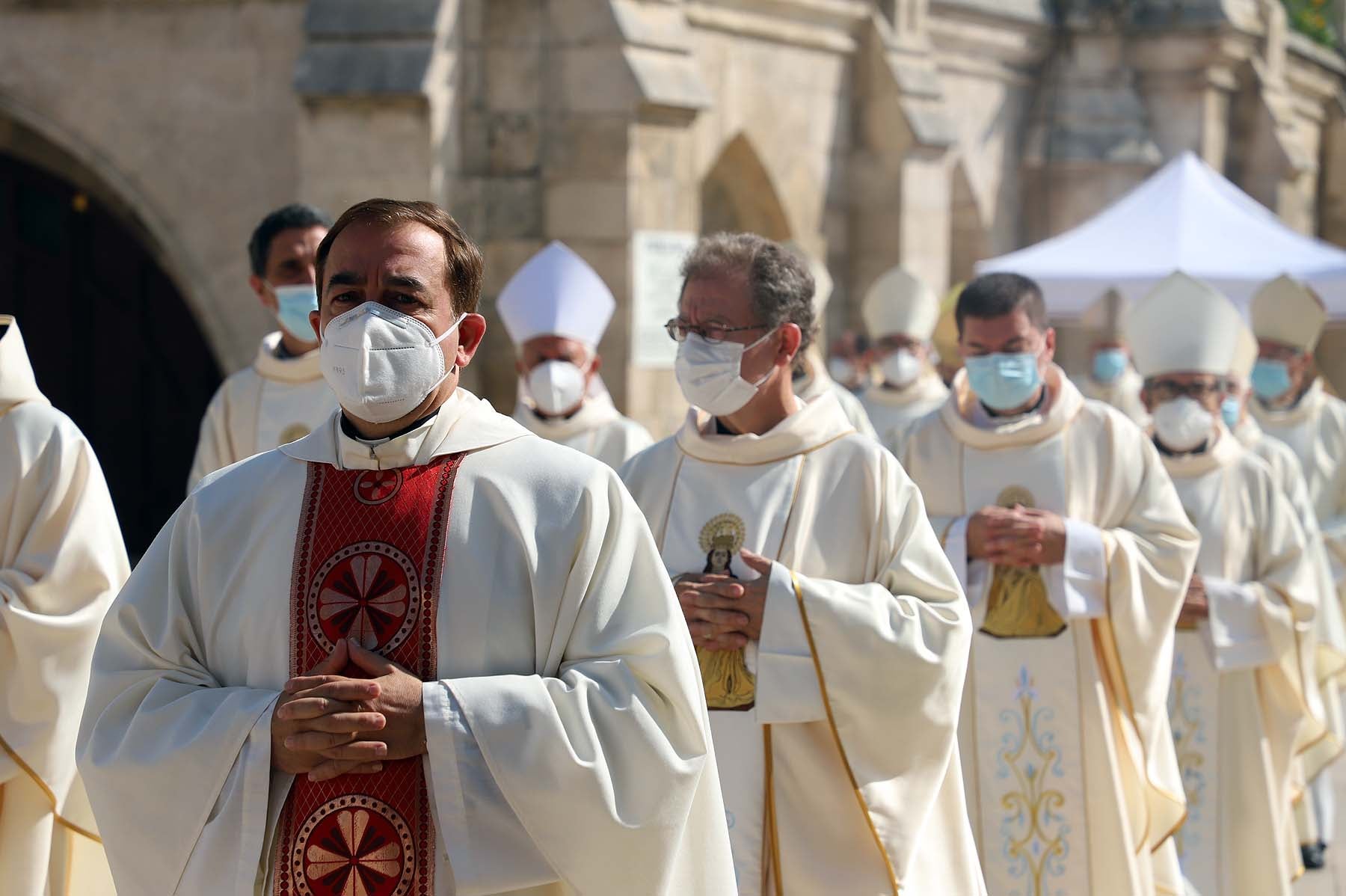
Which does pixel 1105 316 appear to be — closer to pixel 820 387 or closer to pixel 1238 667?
pixel 1238 667

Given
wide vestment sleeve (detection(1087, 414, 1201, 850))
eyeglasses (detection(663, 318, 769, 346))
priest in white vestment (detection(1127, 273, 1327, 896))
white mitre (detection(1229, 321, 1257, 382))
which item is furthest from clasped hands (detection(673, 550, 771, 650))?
white mitre (detection(1229, 321, 1257, 382))

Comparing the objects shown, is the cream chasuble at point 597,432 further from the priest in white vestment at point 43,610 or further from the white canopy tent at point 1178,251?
the white canopy tent at point 1178,251

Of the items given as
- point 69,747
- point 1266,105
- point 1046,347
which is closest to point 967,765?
point 1046,347

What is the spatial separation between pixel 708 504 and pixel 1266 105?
53.8 ft

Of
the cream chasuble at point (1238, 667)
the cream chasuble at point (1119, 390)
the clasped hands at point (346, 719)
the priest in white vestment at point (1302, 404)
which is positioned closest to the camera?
the clasped hands at point (346, 719)

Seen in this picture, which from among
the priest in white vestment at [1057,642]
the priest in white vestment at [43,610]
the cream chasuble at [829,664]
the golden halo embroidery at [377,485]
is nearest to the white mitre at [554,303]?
the priest in white vestment at [1057,642]

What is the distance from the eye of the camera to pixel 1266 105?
19.3 meters

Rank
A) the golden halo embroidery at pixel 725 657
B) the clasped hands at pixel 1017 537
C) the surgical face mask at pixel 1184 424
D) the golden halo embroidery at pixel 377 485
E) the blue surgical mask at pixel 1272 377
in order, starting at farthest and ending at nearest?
the blue surgical mask at pixel 1272 377
the surgical face mask at pixel 1184 424
the clasped hands at pixel 1017 537
the golden halo embroidery at pixel 725 657
the golden halo embroidery at pixel 377 485

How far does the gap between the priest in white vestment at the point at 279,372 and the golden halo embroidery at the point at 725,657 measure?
2.06 m

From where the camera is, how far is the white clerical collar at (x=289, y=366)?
6.15 metres

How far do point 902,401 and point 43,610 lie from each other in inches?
282

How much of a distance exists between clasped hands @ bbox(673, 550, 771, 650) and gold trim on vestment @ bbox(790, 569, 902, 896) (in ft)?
0.28

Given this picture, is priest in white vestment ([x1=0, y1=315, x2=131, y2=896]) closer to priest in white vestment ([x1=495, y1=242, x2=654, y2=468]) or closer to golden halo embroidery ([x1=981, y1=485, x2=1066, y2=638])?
golden halo embroidery ([x1=981, y1=485, x2=1066, y2=638])

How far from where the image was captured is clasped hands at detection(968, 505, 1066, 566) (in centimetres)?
523
